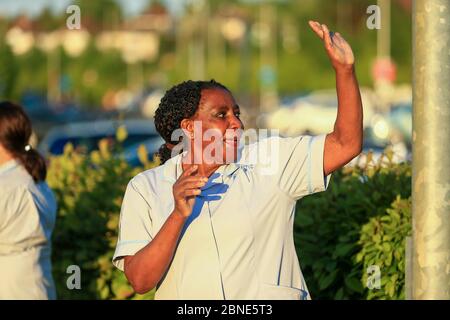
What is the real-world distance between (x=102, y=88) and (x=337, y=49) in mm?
93615

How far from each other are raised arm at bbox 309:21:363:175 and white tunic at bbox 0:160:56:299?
80.9 inches

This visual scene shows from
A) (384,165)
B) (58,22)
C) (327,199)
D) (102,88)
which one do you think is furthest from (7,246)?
(58,22)

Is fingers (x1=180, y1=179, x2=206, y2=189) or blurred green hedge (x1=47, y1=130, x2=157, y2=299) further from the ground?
fingers (x1=180, y1=179, x2=206, y2=189)

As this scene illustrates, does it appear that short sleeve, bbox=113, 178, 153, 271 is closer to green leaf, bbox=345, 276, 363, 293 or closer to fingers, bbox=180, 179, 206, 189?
fingers, bbox=180, 179, 206, 189

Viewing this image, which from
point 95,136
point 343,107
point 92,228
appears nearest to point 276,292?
point 343,107

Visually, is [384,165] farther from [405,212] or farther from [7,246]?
[7,246]

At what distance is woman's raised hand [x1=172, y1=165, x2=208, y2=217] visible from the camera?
4.07 metres

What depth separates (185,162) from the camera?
4477 mm

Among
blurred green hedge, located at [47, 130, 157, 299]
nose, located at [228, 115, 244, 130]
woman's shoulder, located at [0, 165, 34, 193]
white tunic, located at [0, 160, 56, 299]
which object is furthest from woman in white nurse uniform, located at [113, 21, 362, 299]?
blurred green hedge, located at [47, 130, 157, 299]

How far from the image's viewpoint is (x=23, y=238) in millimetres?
5910

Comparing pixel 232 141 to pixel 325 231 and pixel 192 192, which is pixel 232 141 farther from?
pixel 325 231

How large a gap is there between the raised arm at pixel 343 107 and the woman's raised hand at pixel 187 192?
486 millimetres

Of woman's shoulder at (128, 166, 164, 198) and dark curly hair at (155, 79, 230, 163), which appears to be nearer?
woman's shoulder at (128, 166, 164, 198)

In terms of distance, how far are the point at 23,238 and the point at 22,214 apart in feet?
0.40
